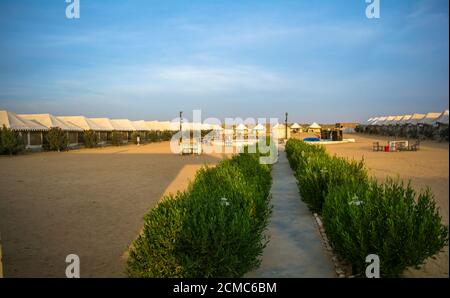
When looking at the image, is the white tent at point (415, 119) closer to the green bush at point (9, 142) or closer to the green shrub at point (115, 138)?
the green shrub at point (115, 138)

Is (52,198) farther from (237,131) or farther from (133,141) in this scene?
(237,131)

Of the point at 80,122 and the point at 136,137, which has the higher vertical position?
the point at 80,122

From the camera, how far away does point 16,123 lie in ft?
105

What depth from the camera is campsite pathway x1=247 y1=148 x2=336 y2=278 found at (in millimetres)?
5262

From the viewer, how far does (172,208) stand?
15.4 feet

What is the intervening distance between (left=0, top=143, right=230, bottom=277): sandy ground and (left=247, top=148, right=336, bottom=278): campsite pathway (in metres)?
2.39

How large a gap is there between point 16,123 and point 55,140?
3707 mm

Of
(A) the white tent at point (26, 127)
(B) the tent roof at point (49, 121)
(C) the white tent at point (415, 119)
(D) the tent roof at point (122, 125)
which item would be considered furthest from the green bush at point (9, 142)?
(C) the white tent at point (415, 119)

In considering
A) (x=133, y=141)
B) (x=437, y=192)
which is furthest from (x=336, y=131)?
(x=437, y=192)

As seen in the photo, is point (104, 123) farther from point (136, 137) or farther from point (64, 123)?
point (64, 123)

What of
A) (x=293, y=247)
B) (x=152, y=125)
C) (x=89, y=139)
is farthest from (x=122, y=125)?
(x=293, y=247)

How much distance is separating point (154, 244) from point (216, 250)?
0.80 meters
